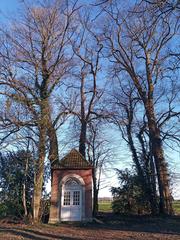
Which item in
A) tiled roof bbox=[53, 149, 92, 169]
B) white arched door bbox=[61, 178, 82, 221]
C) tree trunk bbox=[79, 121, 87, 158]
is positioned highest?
tree trunk bbox=[79, 121, 87, 158]

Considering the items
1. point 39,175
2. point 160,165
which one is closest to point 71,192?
point 39,175

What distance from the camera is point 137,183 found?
28.6 meters

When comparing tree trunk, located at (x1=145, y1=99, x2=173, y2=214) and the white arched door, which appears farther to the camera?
tree trunk, located at (x1=145, y1=99, x2=173, y2=214)

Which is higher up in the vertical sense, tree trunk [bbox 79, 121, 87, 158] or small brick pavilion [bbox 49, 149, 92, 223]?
tree trunk [bbox 79, 121, 87, 158]

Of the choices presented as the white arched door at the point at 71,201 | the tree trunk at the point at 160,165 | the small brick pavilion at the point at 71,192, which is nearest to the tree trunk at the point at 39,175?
the small brick pavilion at the point at 71,192

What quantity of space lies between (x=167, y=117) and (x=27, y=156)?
12352mm

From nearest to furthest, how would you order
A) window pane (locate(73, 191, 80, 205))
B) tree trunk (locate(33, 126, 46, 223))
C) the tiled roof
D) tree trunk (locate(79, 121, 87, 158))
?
1. tree trunk (locate(33, 126, 46, 223))
2. window pane (locate(73, 191, 80, 205))
3. the tiled roof
4. tree trunk (locate(79, 121, 87, 158))

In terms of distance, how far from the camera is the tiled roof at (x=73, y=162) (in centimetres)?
2391

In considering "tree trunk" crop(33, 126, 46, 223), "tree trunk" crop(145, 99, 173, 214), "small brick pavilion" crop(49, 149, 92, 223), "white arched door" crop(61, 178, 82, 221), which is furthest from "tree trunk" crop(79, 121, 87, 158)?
"tree trunk" crop(33, 126, 46, 223)

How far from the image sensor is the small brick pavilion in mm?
22766

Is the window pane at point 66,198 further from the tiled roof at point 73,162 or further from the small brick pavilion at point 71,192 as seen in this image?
the tiled roof at point 73,162

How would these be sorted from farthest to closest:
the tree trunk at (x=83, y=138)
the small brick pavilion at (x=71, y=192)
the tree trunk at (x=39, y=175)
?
the tree trunk at (x=83, y=138) < the small brick pavilion at (x=71, y=192) < the tree trunk at (x=39, y=175)

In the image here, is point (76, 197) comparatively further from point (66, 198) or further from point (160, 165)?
point (160, 165)

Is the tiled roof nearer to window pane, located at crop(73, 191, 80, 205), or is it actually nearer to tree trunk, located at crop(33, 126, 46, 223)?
window pane, located at crop(73, 191, 80, 205)
